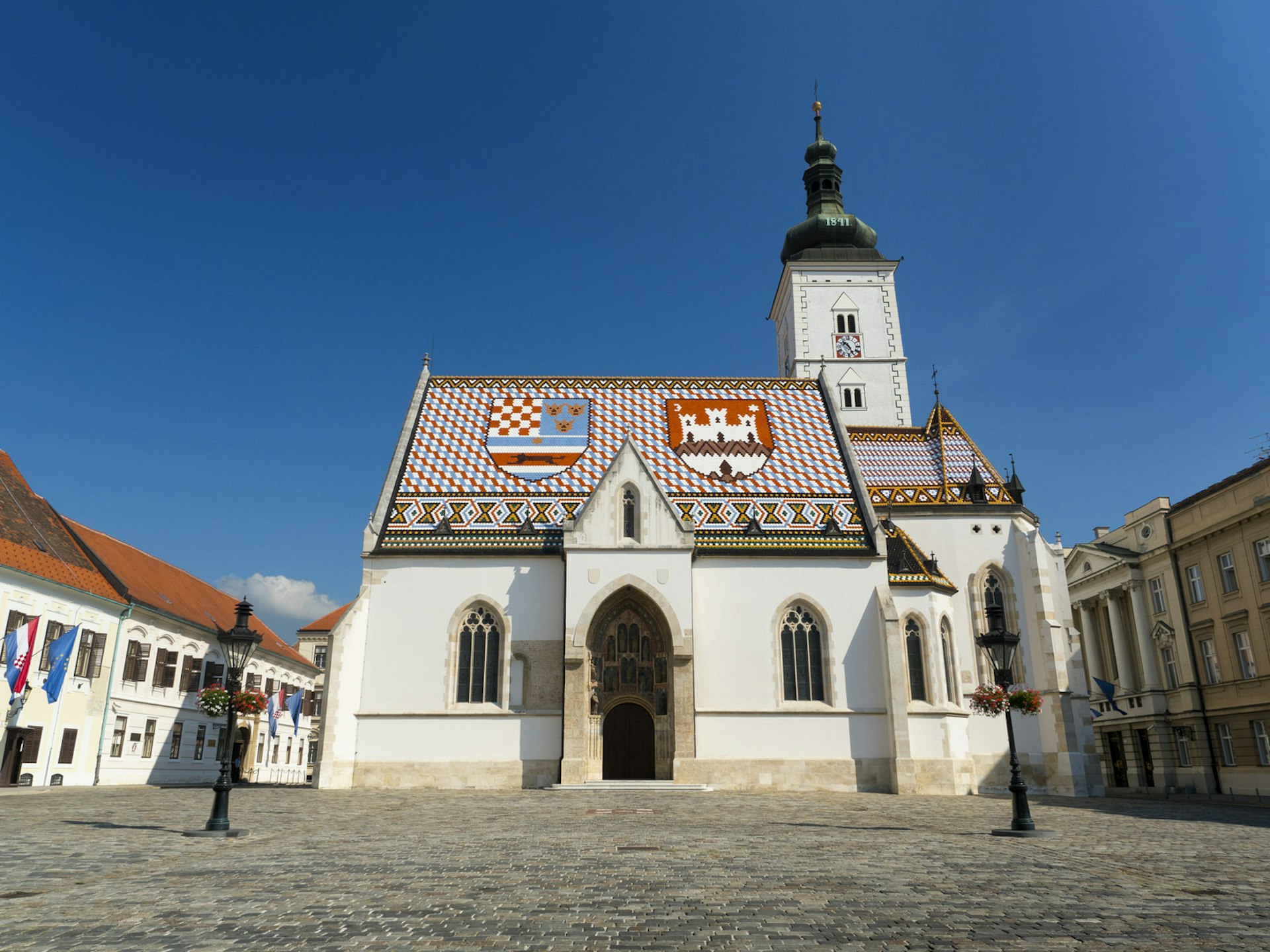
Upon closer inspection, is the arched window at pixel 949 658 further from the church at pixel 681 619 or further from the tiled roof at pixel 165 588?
the tiled roof at pixel 165 588

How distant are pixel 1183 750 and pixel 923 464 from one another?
17.5m

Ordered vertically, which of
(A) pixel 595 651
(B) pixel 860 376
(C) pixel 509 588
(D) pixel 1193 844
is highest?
(B) pixel 860 376

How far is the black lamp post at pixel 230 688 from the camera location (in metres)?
14.6

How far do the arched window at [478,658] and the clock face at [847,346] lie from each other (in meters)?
28.7

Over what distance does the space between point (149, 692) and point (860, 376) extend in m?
37.5

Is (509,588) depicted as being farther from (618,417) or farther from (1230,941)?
(1230,941)

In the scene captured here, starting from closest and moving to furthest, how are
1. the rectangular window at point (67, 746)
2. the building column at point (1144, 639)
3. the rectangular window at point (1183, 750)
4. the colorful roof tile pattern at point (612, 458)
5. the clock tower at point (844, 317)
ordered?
the rectangular window at point (67, 746) < the colorful roof tile pattern at point (612, 458) < the rectangular window at point (1183, 750) < the building column at point (1144, 639) < the clock tower at point (844, 317)

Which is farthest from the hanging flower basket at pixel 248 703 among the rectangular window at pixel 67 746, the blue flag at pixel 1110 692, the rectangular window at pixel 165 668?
the blue flag at pixel 1110 692

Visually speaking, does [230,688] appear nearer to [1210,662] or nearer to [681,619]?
[681,619]

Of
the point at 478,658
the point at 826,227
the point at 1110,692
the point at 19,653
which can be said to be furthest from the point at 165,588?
the point at 1110,692

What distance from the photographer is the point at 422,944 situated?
22.1 feet

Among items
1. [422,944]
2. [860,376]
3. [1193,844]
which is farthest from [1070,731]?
[422,944]

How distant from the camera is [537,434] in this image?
113 feet

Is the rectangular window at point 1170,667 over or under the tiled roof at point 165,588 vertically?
under
